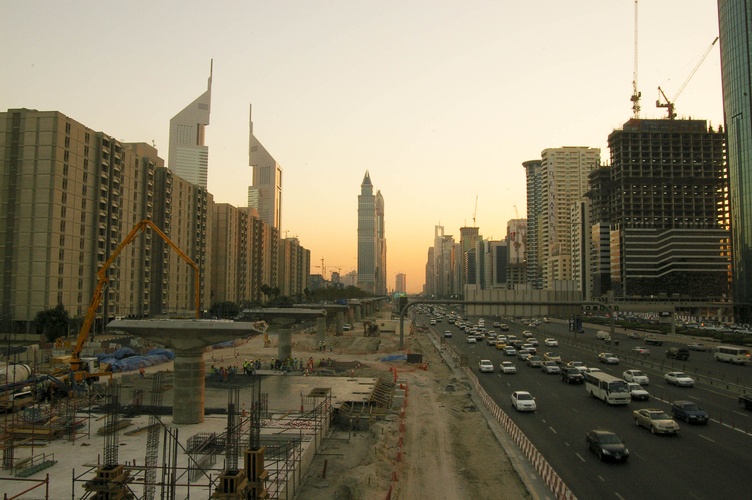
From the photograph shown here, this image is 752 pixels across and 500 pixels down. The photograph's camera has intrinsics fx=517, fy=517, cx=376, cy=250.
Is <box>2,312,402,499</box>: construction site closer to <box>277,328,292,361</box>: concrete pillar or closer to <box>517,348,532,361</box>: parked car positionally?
<box>277,328,292,361</box>: concrete pillar

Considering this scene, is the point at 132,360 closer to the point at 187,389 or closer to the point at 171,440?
the point at 187,389

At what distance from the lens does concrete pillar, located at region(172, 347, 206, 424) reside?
29.0 metres

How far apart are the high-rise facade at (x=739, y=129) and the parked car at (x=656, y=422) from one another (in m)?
112

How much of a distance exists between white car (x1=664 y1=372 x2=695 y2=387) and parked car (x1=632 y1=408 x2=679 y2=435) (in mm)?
15423

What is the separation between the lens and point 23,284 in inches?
2854

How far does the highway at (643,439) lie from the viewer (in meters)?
19.0

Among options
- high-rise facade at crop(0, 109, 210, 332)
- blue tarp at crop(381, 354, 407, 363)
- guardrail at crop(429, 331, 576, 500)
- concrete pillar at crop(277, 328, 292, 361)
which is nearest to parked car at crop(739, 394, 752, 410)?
guardrail at crop(429, 331, 576, 500)

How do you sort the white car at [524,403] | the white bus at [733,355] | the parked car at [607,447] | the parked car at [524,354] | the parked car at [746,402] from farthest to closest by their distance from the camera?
the parked car at [524,354]
the white bus at [733,355]
the white car at [524,403]
the parked car at [746,402]
the parked car at [607,447]

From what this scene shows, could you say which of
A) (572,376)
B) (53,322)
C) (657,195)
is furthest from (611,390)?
(657,195)

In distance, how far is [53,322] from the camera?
66.9 meters

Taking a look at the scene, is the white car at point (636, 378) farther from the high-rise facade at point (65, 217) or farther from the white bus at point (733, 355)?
the high-rise facade at point (65, 217)

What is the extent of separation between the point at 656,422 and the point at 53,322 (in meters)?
69.1

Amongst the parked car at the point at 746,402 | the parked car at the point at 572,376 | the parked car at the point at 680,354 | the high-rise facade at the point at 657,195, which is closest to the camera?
the parked car at the point at 746,402

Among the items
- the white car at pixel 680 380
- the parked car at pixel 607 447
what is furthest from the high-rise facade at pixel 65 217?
the white car at pixel 680 380
